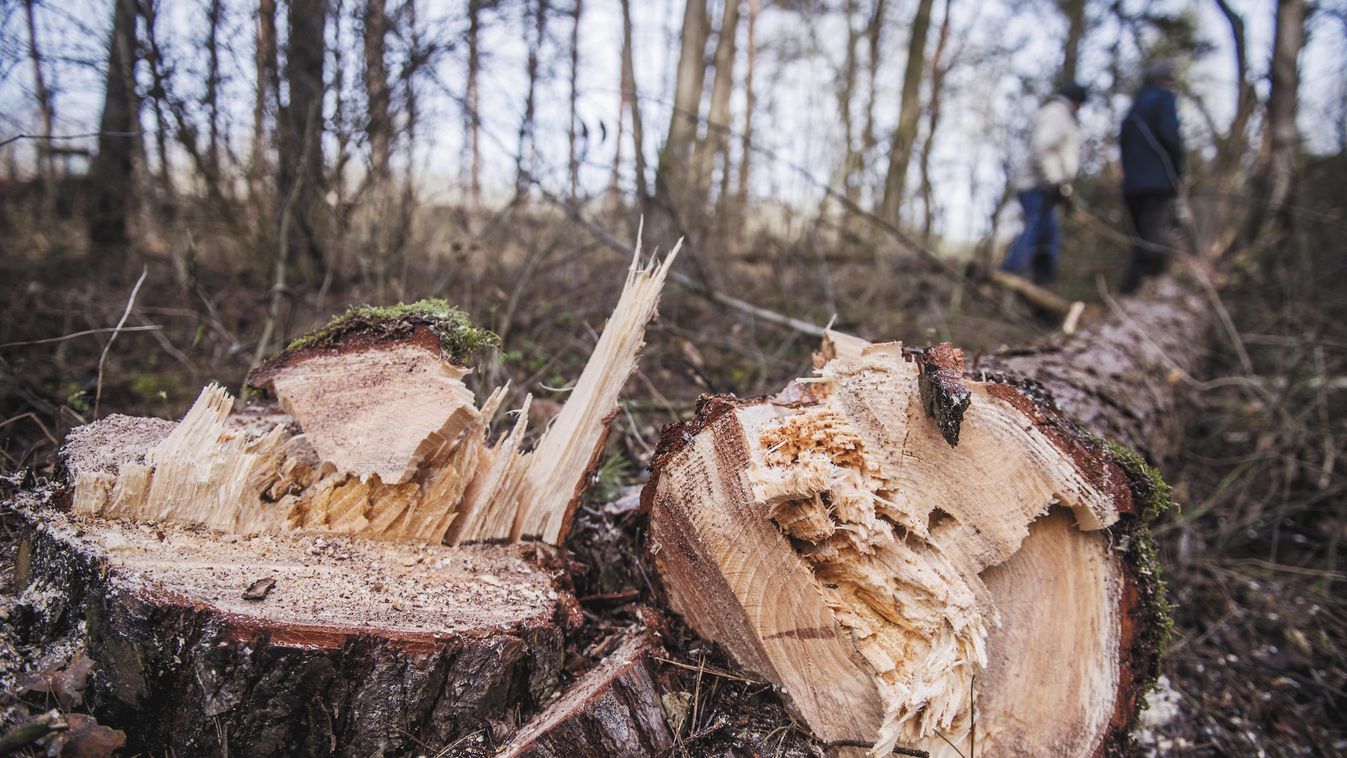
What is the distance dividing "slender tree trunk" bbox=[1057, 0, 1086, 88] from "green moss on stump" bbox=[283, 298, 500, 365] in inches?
413

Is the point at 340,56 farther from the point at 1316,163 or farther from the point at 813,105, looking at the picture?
the point at 1316,163

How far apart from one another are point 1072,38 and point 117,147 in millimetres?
11121

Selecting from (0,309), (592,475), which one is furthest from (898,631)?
(0,309)

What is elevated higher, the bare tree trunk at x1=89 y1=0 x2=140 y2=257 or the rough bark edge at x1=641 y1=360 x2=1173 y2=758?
the bare tree trunk at x1=89 y1=0 x2=140 y2=257

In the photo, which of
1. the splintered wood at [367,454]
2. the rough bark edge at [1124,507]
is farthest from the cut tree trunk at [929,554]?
the splintered wood at [367,454]

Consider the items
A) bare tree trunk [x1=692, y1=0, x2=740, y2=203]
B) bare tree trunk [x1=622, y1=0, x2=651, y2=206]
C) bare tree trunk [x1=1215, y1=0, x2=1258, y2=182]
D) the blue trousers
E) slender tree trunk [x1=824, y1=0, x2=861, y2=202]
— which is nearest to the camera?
bare tree trunk [x1=622, y1=0, x2=651, y2=206]

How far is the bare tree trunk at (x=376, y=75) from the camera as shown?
3707 millimetres

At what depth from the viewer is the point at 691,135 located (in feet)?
19.6

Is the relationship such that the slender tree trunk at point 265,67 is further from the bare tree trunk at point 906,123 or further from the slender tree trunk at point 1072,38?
the slender tree trunk at point 1072,38

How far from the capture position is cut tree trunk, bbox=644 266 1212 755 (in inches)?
57.8

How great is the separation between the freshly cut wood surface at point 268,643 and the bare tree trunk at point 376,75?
2838 millimetres

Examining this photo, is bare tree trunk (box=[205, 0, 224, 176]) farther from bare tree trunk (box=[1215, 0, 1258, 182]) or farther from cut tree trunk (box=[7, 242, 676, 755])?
bare tree trunk (box=[1215, 0, 1258, 182])

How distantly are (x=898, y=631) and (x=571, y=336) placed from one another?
2508mm

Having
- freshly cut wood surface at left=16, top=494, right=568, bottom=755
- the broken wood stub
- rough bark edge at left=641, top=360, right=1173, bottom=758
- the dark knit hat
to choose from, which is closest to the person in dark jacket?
the dark knit hat
